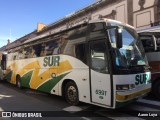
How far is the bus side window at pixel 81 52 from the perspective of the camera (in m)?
7.57

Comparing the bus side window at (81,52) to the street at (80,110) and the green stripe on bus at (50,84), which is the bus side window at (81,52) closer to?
the green stripe on bus at (50,84)

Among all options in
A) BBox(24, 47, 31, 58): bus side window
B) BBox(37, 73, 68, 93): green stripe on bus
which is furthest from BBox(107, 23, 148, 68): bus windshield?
BBox(24, 47, 31, 58): bus side window

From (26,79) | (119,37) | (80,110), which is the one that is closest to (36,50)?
(26,79)

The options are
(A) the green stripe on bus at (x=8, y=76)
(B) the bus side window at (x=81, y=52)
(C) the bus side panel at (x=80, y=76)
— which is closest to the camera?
(C) the bus side panel at (x=80, y=76)

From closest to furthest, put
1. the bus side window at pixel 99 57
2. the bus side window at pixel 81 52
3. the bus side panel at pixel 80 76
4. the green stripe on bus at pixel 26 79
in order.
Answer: the bus side window at pixel 99 57, the bus side panel at pixel 80 76, the bus side window at pixel 81 52, the green stripe on bus at pixel 26 79

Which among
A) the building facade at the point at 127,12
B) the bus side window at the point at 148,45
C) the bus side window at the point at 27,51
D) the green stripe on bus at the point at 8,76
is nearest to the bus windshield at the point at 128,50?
the bus side window at the point at 148,45

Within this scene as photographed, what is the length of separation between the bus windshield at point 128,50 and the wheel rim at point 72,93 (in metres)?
2.39

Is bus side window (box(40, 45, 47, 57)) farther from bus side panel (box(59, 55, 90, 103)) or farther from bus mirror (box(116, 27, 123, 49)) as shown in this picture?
bus mirror (box(116, 27, 123, 49))

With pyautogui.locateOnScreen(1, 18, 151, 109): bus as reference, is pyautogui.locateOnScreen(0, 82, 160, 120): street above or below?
below

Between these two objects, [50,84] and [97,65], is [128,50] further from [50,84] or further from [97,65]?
[50,84]

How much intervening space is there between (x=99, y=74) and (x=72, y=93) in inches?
73.4

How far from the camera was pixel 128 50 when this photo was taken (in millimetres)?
6973

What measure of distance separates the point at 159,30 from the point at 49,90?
18.1ft

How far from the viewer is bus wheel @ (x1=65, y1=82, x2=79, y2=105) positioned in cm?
810
